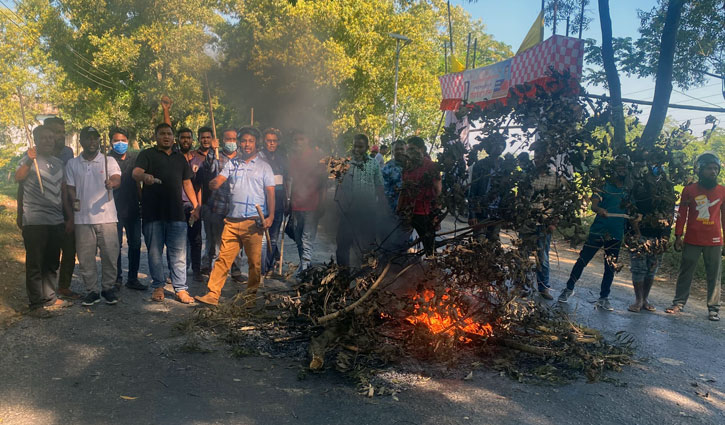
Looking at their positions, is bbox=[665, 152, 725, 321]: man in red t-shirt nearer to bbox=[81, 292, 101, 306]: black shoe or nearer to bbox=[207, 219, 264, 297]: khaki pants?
bbox=[207, 219, 264, 297]: khaki pants

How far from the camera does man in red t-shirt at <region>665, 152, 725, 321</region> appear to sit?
20.9ft

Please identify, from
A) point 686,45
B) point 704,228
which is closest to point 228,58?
point 686,45

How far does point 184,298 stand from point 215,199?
1420 millimetres

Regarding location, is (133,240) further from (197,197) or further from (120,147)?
(120,147)

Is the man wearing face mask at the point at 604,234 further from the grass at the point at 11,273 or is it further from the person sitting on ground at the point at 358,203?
the grass at the point at 11,273

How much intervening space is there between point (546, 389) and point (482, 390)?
0.50 metres

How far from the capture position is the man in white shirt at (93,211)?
5461 millimetres

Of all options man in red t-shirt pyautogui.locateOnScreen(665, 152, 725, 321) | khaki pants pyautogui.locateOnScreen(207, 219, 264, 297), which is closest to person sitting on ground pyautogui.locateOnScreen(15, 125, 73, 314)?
khaki pants pyautogui.locateOnScreen(207, 219, 264, 297)

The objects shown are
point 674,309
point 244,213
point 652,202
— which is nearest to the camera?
point 652,202

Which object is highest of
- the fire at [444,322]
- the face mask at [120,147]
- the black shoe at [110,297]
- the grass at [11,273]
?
the face mask at [120,147]

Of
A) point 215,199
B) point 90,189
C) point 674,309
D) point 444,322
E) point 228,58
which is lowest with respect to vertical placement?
point 674,309

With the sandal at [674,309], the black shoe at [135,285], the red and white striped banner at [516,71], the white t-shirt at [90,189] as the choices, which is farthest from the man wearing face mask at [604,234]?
the white t-shirt at [90,189]

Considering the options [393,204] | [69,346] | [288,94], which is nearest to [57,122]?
[69,346]

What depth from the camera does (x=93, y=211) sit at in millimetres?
5469
